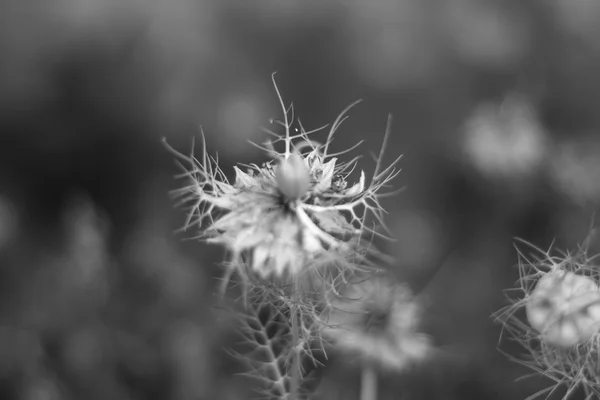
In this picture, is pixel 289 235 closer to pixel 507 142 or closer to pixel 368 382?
pixel 368 382

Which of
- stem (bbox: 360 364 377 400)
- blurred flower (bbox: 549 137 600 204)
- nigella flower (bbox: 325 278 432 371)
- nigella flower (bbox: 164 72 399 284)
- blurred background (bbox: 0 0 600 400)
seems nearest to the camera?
nigella flower (bbox: 164 72 399 284)

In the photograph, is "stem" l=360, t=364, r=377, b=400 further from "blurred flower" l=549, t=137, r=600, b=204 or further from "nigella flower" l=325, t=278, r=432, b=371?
"blurred flower" l=549, t=137, r=600, b=204

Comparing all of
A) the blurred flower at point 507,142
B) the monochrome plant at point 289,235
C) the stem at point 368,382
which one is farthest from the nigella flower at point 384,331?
the blurred flower at point 507,142

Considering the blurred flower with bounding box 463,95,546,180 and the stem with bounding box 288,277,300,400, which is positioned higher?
the blurred flower with bounding box 463,95,546,180

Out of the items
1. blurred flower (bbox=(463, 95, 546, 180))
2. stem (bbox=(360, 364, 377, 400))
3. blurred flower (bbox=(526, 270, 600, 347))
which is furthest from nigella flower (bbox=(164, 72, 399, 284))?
blurred flower (bbox=(463, 95, 546, 180))

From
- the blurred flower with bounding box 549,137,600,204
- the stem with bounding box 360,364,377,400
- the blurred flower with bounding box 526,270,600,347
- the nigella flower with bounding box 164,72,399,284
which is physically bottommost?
the blurred flower with bounding box 526,270,600,347

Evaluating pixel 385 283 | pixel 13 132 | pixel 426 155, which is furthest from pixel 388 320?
pixel 13 132
